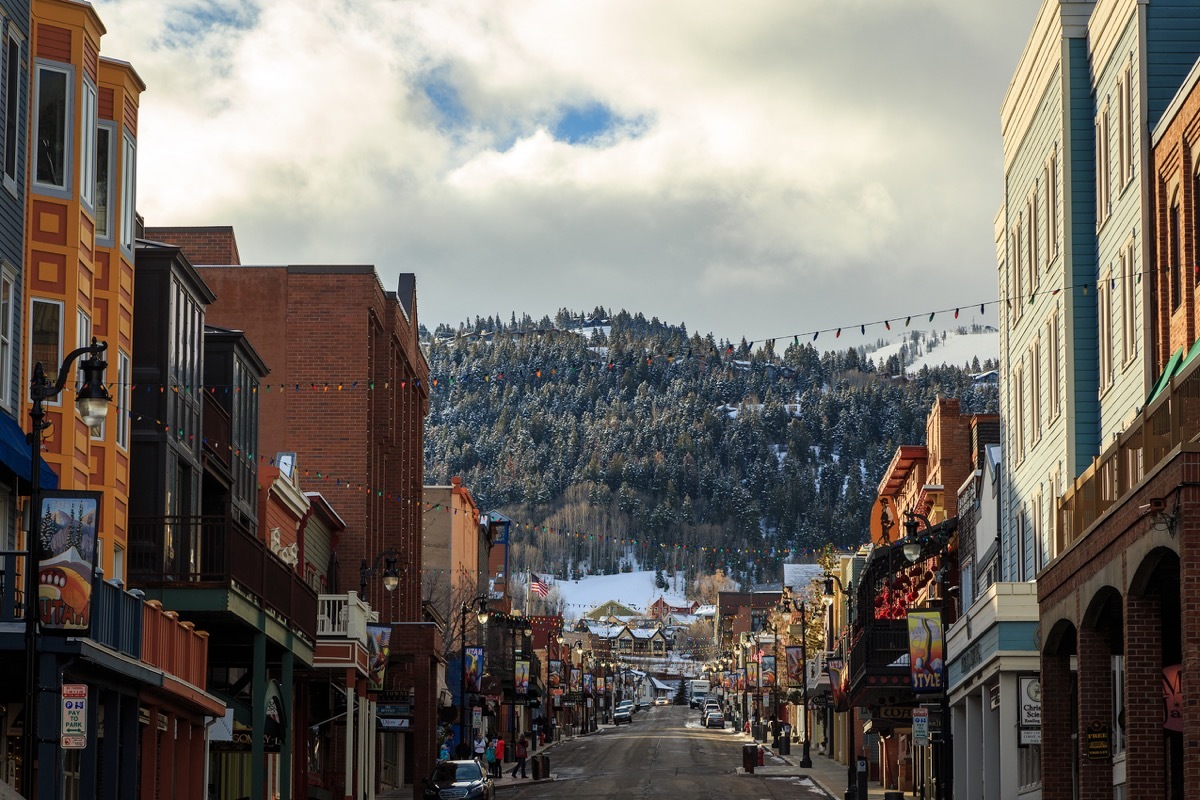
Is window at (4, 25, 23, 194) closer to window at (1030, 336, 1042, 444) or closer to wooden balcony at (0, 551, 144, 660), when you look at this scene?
wooden balcony at (0, 551, 144, 660)

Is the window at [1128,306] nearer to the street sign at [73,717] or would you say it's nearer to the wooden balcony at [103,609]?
the wooden balcony at [103,609]

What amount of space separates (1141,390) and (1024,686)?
741cm

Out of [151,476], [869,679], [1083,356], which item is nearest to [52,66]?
[151,476]

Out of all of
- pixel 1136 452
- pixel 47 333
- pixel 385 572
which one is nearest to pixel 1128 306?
pixel 1136 452

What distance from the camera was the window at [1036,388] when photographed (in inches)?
1729

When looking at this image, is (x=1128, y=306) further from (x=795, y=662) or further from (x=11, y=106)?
(x=795, y=662)

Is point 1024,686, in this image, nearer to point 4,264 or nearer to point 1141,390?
point 1141,390

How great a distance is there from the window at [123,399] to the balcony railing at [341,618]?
15.0m

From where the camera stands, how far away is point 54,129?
28953 millimetres

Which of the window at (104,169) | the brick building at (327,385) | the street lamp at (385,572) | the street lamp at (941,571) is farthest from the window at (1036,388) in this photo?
the brick building at (327,385)

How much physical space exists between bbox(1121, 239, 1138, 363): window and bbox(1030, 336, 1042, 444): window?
24.2ft

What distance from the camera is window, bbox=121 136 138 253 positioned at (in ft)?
106

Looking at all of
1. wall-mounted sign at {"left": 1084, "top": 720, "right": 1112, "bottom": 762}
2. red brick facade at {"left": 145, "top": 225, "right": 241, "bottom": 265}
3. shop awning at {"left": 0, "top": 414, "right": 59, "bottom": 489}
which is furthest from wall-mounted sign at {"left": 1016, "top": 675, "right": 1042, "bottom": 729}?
red brick facade at {"left": 145, "top": 225, "right": 241, "bottom": 265}

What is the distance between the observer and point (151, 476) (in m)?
34.7
